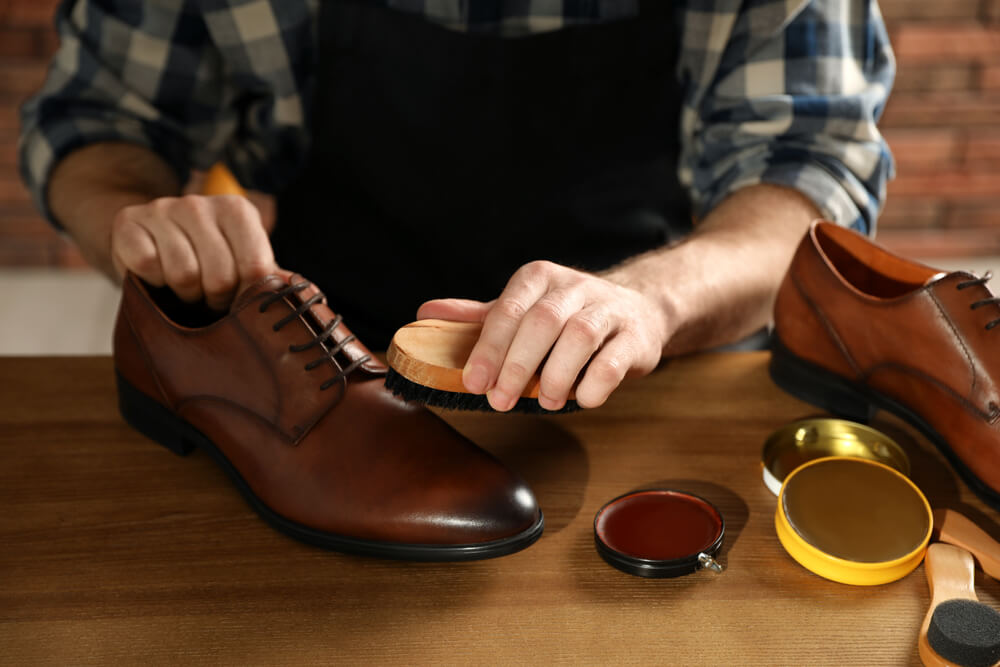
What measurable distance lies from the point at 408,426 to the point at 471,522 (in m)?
0.10

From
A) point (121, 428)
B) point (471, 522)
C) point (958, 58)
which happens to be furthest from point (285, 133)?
point (958, 58)

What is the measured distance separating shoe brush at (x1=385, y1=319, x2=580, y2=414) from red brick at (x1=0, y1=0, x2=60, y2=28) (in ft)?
5.45

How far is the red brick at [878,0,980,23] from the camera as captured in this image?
2.05 meters

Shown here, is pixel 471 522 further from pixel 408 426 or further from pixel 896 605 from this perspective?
pixel 896 605

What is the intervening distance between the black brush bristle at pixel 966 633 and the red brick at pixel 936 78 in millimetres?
1840

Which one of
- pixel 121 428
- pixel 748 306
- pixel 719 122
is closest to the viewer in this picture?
pixel 121 428

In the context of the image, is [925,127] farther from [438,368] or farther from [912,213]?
[438,368]

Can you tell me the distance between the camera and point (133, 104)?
116cm

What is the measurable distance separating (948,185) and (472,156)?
161cm

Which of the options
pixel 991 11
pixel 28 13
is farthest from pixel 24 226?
pixel 991 11

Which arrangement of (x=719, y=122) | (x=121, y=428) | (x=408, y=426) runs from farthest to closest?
(x=719, y=122), (x=121, y=428), (x=408, y=426)

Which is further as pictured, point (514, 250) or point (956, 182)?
point (956, 182)

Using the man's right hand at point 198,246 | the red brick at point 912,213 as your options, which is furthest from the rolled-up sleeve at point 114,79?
the red brick at point 912,213

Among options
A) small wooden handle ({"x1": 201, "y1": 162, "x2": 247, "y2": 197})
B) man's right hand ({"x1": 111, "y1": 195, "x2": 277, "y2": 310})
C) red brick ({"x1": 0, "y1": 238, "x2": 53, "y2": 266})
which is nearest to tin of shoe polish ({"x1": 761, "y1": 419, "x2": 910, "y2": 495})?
man's right hand ({"x1": 111, "y1": 195, "x2": 277, "y2": 310})
